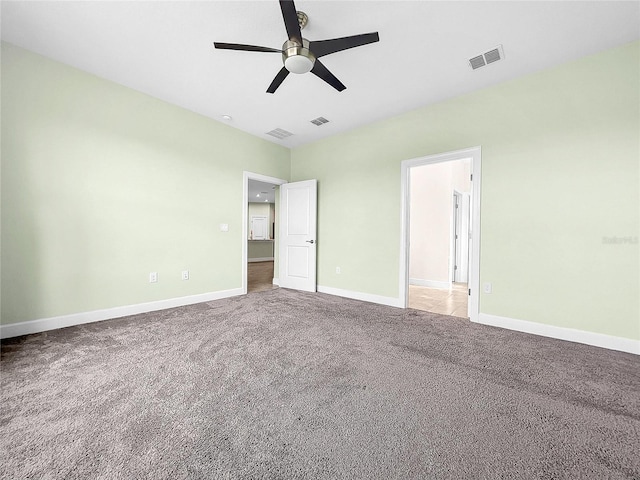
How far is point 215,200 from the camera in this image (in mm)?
3887

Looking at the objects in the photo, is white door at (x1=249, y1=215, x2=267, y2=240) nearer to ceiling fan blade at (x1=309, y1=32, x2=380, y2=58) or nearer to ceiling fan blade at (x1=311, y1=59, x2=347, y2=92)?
ceiling fan blade at (x1=311, y1=59, x2=347, y2=92)

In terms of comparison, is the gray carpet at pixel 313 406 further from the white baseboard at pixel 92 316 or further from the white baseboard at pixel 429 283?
the white baseboard at pixel 429 283

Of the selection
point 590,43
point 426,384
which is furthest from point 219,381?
point 590,43

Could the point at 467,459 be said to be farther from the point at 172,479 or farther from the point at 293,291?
the point at 293,291

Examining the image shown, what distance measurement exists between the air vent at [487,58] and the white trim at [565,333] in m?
2.69

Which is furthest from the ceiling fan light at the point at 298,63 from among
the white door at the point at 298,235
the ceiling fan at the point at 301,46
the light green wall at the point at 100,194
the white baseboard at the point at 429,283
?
the white baseboard at the point at 429,283

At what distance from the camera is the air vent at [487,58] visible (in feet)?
7.55

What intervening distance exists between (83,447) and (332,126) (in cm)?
423

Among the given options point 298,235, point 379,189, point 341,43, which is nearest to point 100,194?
point 298,235

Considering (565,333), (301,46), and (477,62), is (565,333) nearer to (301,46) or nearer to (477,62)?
(477,62)

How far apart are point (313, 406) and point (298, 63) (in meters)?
2.51

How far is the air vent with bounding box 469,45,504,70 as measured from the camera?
2.30 metres

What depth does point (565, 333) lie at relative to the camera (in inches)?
95.0

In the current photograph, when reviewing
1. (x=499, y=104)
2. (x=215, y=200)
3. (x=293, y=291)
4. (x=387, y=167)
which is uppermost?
(x=499, y=104)
